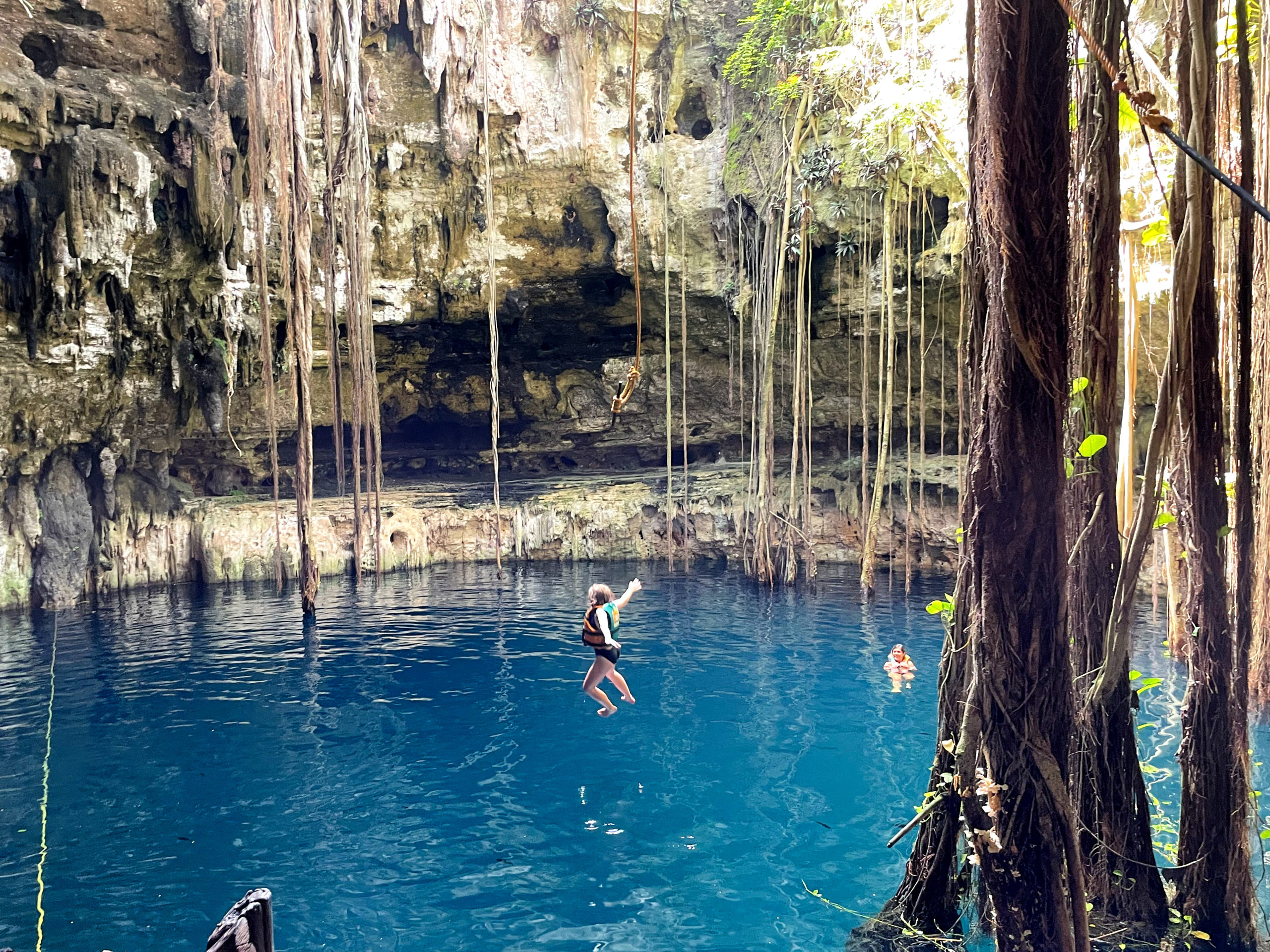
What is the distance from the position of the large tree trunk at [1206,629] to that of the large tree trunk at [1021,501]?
69 cm

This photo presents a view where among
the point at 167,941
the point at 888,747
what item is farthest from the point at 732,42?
the point at 167,941

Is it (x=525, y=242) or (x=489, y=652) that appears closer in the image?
(x=489, y=652)

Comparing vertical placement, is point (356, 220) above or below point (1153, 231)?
above

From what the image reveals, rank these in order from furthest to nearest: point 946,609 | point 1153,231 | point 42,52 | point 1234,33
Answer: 1. point 42,52
2. point 1234,33
3. point 1153,231
4. point 946,609

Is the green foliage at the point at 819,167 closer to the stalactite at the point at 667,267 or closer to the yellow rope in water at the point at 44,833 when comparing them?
the stalactite at the point at 667,267

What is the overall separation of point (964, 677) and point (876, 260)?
41.1 feet

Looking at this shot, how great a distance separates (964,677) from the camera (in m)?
2.93

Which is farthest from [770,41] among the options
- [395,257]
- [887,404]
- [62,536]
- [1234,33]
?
[62,536]

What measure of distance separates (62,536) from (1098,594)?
14.2m

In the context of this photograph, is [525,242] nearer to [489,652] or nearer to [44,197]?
[44,197]

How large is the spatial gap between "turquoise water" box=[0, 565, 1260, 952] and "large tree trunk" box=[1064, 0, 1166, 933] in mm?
1274

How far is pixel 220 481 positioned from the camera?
1697cm

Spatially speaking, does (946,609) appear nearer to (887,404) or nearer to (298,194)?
(887,404)

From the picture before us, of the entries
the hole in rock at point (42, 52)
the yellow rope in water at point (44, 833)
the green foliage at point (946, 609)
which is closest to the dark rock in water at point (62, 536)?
the yellow rope in water at point (44, 833)
